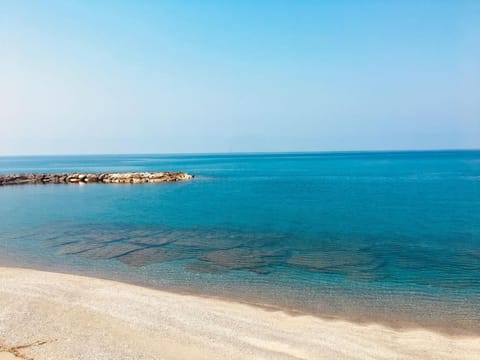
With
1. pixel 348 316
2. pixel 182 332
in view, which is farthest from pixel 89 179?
pixel 348 316

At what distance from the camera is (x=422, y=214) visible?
3831 centimetres

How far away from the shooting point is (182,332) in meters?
13.5

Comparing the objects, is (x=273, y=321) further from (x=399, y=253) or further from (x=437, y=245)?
(x=437, y=245)

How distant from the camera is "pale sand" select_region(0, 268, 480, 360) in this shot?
39.5ft

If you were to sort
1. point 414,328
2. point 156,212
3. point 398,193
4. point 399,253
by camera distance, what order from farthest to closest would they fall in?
point 398,193 < point 156,212 < point 399,253 < point 414,328

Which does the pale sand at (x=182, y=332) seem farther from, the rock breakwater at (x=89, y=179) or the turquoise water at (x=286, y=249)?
the rock breakwater at (x=89, y=179)

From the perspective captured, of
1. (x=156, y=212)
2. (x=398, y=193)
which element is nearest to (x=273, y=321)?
(x=156, y=212)

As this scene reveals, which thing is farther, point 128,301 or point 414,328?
point 128,301

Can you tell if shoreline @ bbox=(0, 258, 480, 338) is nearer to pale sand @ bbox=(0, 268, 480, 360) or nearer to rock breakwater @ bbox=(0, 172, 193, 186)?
pale sand @ bbox=(0, 268, 480, 360)

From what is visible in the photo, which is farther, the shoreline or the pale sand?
the shoreline

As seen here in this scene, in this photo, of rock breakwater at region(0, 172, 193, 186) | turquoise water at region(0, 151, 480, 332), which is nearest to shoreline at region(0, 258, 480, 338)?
turquoise water at region(0, 151, 480, 332)

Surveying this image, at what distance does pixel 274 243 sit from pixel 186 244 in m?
5.77

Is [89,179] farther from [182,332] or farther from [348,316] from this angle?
[348,316]

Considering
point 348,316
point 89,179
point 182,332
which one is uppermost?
point 89,179
